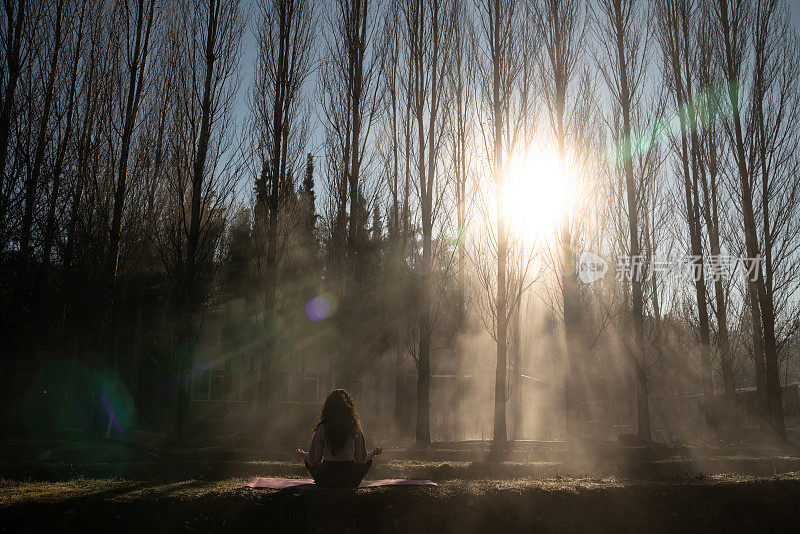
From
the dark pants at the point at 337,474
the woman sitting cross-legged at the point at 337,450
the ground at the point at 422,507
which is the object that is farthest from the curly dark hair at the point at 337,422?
the ground at the point at 422,507

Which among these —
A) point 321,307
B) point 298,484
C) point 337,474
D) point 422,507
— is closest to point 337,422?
point 337,474

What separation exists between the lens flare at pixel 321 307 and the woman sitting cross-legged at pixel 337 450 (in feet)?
39.3

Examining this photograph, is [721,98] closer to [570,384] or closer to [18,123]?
[570,384]

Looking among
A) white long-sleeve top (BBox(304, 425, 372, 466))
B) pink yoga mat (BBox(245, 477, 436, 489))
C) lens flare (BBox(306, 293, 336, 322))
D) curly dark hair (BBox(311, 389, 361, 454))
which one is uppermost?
lens flare (BBox(306, 293, 336, 322))

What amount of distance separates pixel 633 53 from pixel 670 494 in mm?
13591

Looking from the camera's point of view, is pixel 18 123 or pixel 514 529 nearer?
pixel 514 529

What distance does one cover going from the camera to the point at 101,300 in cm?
1761

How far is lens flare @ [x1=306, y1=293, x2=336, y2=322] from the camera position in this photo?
19359 mm

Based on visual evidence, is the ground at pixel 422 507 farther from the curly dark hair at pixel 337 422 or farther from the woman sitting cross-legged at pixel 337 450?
the curly dark hair at pixel 337 422

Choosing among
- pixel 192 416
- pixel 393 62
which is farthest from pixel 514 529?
pixel 192 416

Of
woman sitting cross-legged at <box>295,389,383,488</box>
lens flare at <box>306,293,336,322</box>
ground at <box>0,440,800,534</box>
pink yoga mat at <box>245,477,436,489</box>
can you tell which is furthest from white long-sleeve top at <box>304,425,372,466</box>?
lens flare at <box>306,293,336,322</box>

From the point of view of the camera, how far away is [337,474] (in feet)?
21.4

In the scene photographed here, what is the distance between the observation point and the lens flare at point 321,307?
63.5ft

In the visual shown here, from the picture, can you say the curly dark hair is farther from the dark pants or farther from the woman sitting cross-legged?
the dark pants
